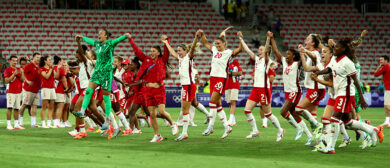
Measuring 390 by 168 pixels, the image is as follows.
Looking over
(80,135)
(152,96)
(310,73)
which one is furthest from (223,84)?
(80,135)

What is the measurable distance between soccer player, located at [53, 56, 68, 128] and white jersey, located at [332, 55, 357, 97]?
10196 mm

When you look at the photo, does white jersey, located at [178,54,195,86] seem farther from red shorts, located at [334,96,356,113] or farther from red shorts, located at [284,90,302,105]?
red shorts, located at [334,96,356,113]

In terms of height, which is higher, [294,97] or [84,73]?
[84,73]

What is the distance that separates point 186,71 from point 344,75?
4766mm

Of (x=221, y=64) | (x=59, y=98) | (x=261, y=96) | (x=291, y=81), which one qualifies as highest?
(x=221, y=64)

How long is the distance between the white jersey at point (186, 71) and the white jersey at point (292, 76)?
239cm

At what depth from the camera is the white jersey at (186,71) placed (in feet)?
50.8

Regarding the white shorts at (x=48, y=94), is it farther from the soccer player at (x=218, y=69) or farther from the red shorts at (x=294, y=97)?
the red shorts at (x=294, y=97)

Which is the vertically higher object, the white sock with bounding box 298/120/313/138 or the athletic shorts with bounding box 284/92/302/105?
the athletic shorts with bounding box 284/92/302/105

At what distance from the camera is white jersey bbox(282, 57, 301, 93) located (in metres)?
14.5

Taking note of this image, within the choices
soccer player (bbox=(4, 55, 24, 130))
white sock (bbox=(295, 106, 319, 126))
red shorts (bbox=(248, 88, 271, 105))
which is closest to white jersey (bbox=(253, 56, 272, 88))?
red shorts (bbox=(248, 88, 271, 105))

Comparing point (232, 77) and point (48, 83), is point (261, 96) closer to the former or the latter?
point (232, 77)

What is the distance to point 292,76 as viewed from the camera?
1456 cm

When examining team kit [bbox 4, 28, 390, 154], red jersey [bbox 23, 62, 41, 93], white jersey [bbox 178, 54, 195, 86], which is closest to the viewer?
team kit [bbox 4, 28, 390, 154]
